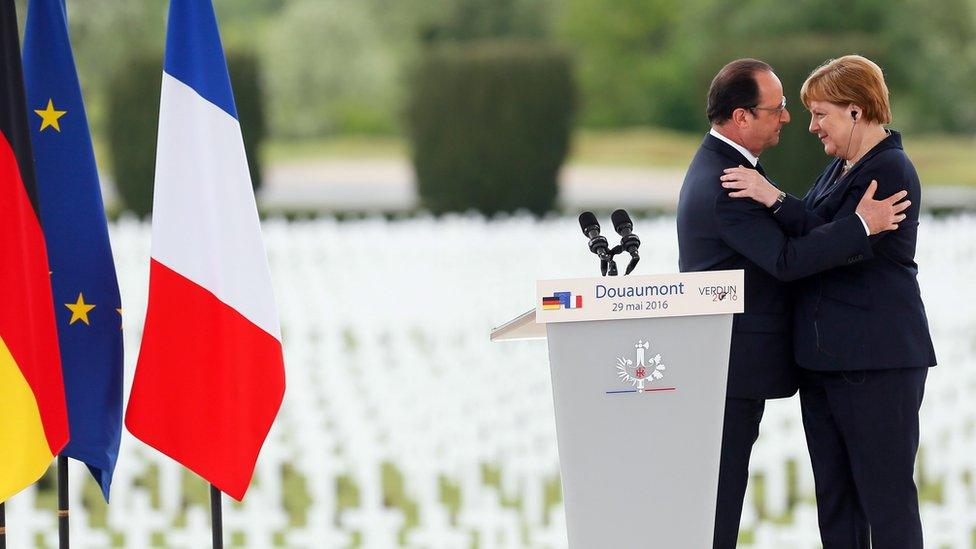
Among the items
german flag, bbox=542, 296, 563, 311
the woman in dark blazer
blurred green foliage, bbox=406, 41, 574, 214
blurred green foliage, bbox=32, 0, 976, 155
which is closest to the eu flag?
german flag, bbox=542, 296, 563, 311

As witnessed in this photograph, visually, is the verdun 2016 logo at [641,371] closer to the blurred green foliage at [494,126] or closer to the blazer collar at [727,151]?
the blazer collar at [727,151]

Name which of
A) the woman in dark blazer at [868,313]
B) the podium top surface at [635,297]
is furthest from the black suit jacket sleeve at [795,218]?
the podium top surface at [635,297]

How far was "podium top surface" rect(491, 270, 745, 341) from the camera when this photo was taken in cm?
306

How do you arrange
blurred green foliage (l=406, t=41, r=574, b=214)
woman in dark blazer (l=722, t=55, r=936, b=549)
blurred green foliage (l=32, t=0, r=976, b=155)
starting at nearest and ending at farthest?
1. woman in dark blazer (l=722, t=55, r=936, b=549)
2. blurred green foliage (l=406, t=41, r=574, b=214)
3. blurred green foliage (l=32, t=0, r=976, b=155)

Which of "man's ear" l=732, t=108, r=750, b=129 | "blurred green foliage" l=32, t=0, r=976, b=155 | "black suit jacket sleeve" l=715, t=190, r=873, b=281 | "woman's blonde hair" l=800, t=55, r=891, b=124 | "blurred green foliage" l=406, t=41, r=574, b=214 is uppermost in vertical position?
"blurred green foliage" l=32, t=0, r=976, b=155

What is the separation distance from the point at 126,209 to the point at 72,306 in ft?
58.6

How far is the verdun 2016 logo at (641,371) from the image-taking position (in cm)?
315

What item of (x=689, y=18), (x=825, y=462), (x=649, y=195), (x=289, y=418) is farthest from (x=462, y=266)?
(x=689, y=18)

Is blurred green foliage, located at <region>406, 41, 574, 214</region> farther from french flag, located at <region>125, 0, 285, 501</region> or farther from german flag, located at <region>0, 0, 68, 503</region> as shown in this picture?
german flag, located at <region>0, 0, 68, 503</region>

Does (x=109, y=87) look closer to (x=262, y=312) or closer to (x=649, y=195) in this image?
(x=649, y=195)

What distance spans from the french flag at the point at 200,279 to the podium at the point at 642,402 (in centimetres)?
82

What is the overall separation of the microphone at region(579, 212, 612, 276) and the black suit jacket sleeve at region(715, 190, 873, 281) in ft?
1.49

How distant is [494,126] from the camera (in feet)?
66.3

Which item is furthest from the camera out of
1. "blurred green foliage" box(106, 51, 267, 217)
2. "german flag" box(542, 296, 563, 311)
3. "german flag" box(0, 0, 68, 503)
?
"blurred green foliage" box(106, 51, 267, 217)
